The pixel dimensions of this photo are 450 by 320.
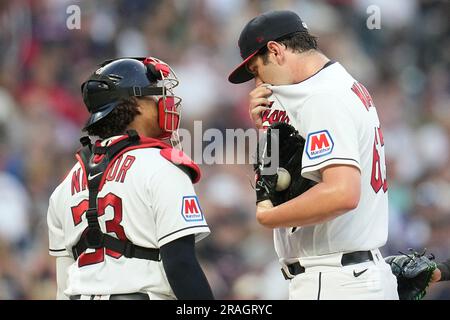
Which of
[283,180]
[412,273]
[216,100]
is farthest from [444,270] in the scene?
[216,100]

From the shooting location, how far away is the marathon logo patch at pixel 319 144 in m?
3.07

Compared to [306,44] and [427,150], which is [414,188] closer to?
[427,150]

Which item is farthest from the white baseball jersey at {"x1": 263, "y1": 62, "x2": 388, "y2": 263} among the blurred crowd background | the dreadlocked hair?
the blurred crowd background

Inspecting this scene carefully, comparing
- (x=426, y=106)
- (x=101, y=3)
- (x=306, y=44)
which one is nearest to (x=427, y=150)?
(x=426, y=106)

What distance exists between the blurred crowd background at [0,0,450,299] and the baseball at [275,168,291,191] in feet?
10.5

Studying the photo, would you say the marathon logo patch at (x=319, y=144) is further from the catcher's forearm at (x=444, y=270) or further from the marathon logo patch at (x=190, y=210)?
the catcher's forearm at (x=444, y=270)

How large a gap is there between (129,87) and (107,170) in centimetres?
36

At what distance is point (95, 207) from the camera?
3.07 m

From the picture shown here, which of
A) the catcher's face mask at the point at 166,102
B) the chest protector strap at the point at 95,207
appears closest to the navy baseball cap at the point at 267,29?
the catcher's face mask at the point at 166,102

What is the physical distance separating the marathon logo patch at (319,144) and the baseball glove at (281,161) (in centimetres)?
13

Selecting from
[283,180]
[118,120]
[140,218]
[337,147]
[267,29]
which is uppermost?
[267,29]

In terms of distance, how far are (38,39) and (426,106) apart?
391cm

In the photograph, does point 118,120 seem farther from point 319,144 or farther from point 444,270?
point 444,270

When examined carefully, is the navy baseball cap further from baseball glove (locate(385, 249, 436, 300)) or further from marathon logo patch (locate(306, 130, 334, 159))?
baseball glove (locate(385, 249, 436, 300))
